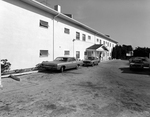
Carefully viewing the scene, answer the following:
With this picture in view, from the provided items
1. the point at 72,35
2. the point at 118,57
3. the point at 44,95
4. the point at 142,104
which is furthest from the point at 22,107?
the point at 118,57

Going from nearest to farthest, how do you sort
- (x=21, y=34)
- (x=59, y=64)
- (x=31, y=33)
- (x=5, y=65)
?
(x=5, y=65) → (x=21, y=34) → (x=59, y=64) → (x=31, y=33)

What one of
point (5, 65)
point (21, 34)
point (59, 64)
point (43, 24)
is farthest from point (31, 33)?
point (59, 64)

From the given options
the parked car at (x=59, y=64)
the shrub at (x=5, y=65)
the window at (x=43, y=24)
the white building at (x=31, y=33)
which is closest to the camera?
the shrub at (x=5, y=65)

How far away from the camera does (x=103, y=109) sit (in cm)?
350

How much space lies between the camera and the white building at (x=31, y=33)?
8930 millimetres

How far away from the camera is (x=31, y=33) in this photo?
10758 mm

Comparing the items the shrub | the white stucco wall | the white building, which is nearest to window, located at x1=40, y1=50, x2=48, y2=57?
the white building

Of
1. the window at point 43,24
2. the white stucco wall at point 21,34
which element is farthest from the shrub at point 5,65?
the window at point 43,24

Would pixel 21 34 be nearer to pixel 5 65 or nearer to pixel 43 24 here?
pixel 43 24

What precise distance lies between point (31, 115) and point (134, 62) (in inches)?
519

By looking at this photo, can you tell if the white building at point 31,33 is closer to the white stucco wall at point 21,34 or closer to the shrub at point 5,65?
the white stucco wall at point 21,34

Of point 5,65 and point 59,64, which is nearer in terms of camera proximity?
point 5,65

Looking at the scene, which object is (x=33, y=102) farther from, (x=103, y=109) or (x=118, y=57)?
(x=118, y=57)

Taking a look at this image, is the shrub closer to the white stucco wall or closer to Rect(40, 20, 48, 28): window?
the white stucco wall
